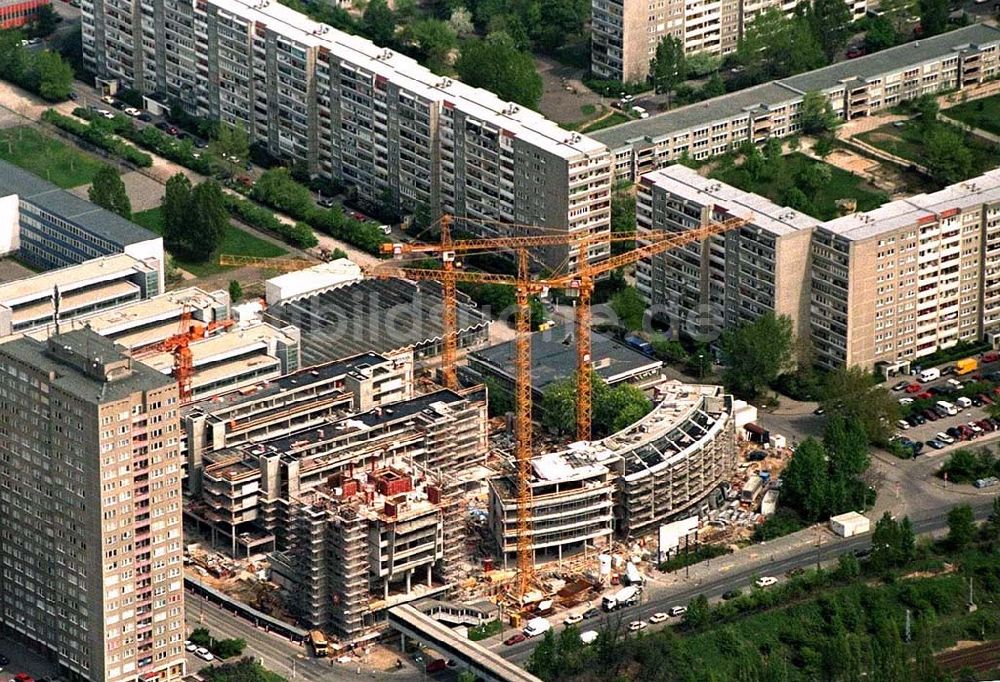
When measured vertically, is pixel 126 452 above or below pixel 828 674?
above

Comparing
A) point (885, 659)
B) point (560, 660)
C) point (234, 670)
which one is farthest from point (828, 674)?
point (234, 670)

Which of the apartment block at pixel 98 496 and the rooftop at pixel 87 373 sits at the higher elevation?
the rooftop at pixel 87 373

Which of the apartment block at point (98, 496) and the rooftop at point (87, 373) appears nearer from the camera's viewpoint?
the rooftop at point (87, 373)

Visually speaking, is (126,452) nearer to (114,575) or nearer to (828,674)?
(114,575)

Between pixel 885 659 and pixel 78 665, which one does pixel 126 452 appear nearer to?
pixel 78 665

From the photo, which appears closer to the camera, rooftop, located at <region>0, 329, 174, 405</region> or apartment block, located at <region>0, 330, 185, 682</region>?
rooftop, located at <region>0, 329, 174, 405</region>

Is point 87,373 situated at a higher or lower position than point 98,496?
higher

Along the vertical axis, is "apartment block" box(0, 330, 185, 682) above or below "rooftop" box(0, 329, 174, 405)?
below

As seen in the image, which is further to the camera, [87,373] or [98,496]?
[87,373]
